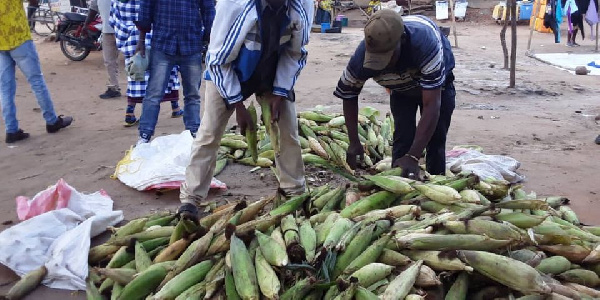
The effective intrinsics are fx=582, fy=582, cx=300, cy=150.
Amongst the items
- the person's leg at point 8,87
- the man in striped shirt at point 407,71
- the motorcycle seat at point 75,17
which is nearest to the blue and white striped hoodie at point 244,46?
the man in striped shirt at point 407,71

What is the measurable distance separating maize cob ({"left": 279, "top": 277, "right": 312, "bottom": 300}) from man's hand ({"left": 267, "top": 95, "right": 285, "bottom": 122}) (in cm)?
143

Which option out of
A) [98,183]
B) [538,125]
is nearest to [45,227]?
[98,183]

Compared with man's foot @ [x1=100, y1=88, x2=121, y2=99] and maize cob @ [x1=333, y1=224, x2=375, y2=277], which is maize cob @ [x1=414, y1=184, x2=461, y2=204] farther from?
man's foot @ [x1=100, y1=88, x2=121, y2=99]

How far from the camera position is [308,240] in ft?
8.72

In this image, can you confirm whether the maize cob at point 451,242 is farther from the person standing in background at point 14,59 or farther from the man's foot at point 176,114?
the man's foot at point 176,114

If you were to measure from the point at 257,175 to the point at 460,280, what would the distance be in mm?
2708

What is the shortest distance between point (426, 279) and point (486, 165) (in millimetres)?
2513

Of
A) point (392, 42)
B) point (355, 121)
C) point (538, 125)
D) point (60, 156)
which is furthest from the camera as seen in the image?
point (538, 125)

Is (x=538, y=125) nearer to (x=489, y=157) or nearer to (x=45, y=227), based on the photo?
(x=489, y=157)

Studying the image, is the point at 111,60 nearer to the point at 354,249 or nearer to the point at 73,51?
the point at 73,51

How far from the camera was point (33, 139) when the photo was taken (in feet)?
20.1

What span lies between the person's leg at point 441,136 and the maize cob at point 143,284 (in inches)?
84.1

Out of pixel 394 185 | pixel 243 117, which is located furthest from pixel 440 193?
pixel 243 117

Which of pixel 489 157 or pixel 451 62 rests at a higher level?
pixel 451 62
